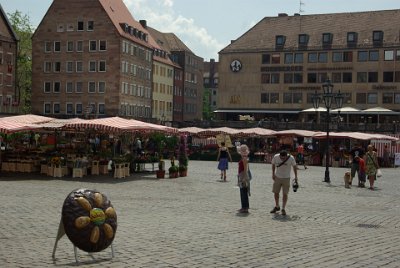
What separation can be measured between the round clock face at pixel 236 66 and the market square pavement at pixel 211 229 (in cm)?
5675

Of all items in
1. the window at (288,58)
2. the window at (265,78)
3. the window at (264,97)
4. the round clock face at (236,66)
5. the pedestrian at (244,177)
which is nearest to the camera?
the pedestrian at (244,177)

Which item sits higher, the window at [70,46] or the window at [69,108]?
the window at [70,46]

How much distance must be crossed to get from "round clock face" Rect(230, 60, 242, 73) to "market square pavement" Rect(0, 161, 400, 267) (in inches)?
2234

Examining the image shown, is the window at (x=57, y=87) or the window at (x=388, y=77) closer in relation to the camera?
the window at (x=388, y=77)

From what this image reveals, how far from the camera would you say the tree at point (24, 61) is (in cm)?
7481

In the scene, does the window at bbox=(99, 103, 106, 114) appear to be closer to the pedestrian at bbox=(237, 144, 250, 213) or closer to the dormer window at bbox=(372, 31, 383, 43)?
the dormer window at bbox=(372, 31, 383, 43)

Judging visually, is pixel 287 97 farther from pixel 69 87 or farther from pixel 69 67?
pixel 69 67

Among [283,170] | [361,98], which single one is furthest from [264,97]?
[283,170]

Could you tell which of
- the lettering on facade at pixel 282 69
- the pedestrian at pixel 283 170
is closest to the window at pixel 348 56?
the lettering on facade at pixel 282 69

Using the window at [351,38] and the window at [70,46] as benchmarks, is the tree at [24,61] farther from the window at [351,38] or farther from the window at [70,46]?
the window at [351,38]

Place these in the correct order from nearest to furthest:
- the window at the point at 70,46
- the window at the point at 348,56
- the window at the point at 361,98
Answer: the window at the point at 361,98
the window at the point at 348,56
the window at the point at 70,46

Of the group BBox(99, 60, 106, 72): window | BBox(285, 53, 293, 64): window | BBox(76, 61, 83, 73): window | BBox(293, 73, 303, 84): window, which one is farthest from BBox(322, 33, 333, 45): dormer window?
BBox(76, 61, 83, 73): window

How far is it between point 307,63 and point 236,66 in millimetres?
8719

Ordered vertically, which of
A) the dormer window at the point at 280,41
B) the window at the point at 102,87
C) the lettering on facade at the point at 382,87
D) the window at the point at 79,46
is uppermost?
the dormer window at the point at 280,41
